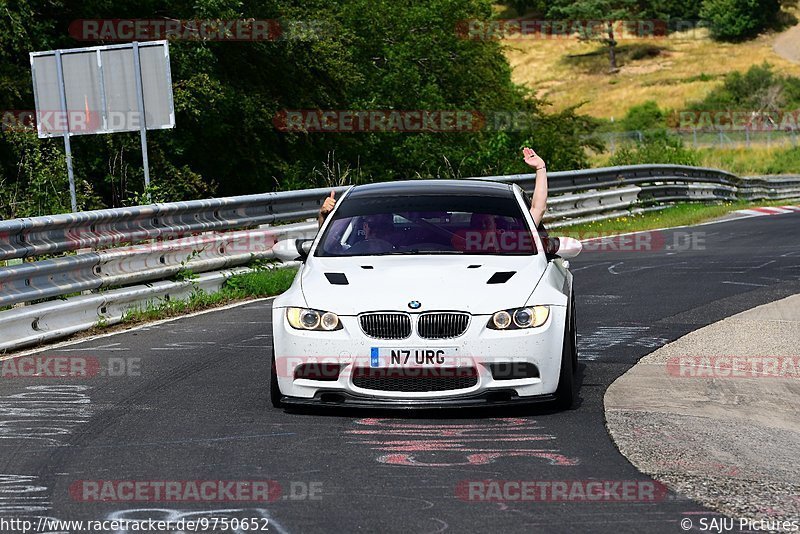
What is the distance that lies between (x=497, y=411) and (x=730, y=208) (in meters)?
23.6

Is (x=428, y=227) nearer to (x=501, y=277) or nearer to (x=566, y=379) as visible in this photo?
(x=501, y=277)

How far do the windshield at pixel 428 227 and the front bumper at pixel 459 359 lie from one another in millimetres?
1028

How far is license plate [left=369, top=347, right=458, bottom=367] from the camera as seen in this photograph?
7523mm

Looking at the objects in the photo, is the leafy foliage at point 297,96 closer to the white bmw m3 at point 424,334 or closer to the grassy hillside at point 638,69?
the white bmw m3 at point 424,334

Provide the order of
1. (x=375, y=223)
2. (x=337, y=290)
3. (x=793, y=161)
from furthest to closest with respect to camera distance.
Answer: (x=793, y=161)
(x=375, y=223)
(x=337, y=290)

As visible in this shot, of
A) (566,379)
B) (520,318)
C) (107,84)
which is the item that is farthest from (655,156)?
(520,318)

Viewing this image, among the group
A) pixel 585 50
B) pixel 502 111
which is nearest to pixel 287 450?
pixel 502 111

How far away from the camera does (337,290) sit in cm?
788

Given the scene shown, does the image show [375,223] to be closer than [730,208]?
Yes

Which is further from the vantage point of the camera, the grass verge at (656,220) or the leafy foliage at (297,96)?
the grass verge at (656,220)

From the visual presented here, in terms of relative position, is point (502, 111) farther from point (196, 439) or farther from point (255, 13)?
point (196, 439)

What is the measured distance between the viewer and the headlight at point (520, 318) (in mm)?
7645

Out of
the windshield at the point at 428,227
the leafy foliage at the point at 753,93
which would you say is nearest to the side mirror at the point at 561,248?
the windshield at the point at 428,227

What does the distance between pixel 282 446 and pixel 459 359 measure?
46.9 inches
